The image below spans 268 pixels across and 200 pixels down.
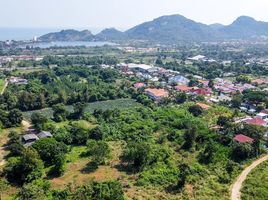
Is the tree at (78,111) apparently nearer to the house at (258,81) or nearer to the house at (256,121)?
the house at (256,121)

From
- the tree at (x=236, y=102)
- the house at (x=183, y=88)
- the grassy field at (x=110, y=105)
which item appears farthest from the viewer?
the house at (x=183, y=88)

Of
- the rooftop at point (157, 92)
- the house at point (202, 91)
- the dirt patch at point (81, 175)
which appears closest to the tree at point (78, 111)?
the dirt patch at point (81, 175)

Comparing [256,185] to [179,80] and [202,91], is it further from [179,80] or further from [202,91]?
[179,80]

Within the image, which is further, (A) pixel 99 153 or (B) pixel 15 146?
(B) pixel 15 146

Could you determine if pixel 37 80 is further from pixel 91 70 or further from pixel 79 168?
pixel 79 168

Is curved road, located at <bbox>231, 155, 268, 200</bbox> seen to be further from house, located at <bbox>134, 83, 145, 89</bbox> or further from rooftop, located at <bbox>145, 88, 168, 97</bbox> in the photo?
house, located at <bbox>134, 83, 145, 89</bbox>

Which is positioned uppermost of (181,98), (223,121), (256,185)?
A: (223,121)

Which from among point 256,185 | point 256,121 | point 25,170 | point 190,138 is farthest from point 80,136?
point 256,121
